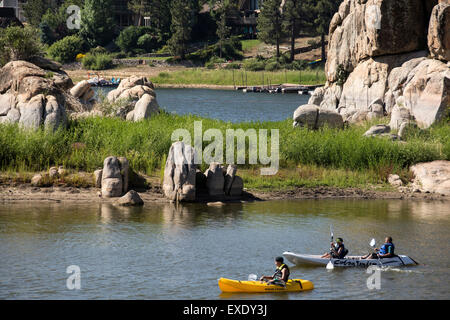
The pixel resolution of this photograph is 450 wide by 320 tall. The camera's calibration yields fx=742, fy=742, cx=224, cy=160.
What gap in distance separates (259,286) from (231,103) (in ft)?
235

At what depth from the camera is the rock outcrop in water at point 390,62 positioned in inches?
1789

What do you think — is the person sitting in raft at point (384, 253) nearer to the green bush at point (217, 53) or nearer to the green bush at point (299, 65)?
the green bush at point (299, 65)

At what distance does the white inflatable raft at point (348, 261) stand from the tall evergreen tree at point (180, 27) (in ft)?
350

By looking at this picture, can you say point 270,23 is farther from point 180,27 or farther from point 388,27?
point 388,27

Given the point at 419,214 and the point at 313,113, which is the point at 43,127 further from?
Answer: the point at 419,214

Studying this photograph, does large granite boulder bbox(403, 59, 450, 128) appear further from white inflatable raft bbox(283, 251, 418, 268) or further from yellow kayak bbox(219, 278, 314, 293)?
yellow kayak bbox(219, 278, 314, 293)

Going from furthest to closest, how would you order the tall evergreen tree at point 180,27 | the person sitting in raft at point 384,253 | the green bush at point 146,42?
the green bush at point 146,42 < the tall evergreen tree at point 180,27 < the person sitting in raft at point 384,253

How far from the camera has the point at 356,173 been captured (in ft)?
124

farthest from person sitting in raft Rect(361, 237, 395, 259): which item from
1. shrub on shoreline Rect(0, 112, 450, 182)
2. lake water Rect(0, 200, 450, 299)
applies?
shrub on shoreline Rect(0, 112, 450, 182)

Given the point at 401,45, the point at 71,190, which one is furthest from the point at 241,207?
the point at 401,45

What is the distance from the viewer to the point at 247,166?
37.5m

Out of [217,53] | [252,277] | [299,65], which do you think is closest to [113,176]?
[252,277]

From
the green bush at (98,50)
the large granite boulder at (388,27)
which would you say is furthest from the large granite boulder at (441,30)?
the green bush at (98,50)

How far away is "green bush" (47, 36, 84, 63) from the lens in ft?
420
